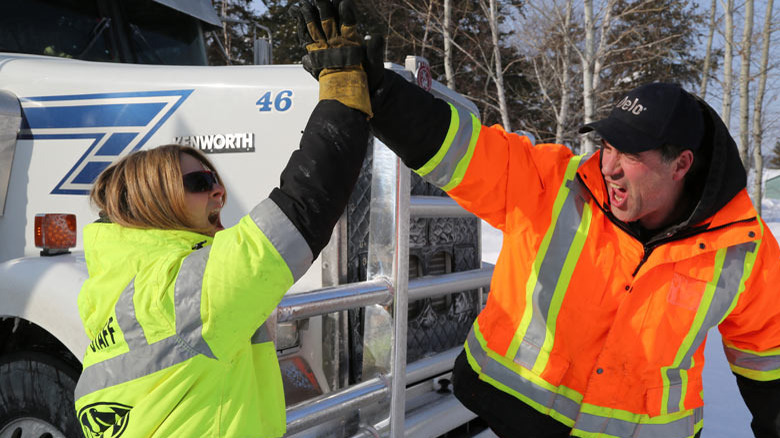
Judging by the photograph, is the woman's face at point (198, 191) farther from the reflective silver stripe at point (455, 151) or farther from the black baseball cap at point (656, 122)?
the black baseball cap at point (656, 122)

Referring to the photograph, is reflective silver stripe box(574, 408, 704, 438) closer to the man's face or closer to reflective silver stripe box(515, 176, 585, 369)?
reflective silver stripe box(515, 176, 585, 369)

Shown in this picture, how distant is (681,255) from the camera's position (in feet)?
5.47

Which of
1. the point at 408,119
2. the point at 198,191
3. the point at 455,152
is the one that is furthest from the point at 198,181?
the point at 455,152

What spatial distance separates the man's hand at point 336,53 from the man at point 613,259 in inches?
10.3

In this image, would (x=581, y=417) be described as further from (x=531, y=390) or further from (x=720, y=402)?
(x=720, y=402)

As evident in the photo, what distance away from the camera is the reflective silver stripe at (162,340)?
3.82ft

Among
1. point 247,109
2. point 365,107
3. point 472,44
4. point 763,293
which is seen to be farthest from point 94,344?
point 472,44

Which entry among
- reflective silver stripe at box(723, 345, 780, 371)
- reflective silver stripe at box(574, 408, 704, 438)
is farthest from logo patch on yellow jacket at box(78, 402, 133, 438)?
reflective silver stripe at box(723, 345, 780, 371)

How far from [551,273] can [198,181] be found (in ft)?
3.30

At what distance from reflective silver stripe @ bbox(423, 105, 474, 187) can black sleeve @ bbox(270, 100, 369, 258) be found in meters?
0.43

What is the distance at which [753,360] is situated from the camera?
1882 mm

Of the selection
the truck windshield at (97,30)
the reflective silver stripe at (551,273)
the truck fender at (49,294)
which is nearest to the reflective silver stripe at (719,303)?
the reflective silver stripe at (551,273)

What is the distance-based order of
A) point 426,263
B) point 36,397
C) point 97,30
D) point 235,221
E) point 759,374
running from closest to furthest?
point 759,374, point 36,397, point 235,221, point 426,263, point 97,30

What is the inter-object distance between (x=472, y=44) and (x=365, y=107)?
14.6m
